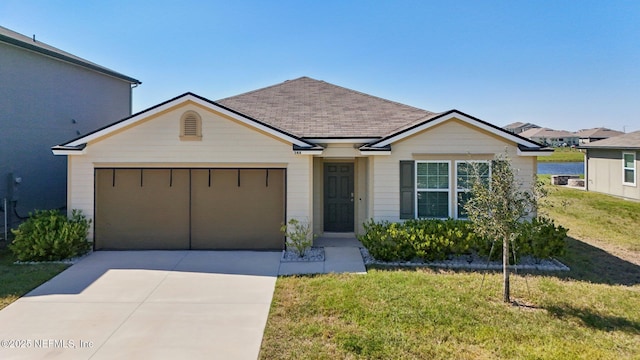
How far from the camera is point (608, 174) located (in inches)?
810

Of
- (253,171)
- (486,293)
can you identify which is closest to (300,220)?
(253,171)

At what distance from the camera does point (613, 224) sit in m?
14.5

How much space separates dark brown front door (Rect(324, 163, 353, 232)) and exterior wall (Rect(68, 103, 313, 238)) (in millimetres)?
1844

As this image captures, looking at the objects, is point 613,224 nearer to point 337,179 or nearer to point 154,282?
point 337,179

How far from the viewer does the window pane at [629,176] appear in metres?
18.7

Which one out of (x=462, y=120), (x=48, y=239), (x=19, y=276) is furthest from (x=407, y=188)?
(x=19, y=276)

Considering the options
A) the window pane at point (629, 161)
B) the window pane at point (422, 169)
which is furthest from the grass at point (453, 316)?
the window pane at point (629, 161)

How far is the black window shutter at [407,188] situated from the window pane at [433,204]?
0.23 metres

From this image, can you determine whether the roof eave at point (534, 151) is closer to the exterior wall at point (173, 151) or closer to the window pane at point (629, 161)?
the exterior wall at point (173, 151)

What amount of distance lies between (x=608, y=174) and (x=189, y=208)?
71.1 feet

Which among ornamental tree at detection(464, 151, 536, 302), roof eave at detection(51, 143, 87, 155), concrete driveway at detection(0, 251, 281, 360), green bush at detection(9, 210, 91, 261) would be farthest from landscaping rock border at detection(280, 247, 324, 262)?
roof eave at detection(51, 143, 87, 155)

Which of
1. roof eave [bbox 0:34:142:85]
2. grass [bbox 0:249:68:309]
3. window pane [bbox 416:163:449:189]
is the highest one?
roof eave [bbox 0:34:142:85]

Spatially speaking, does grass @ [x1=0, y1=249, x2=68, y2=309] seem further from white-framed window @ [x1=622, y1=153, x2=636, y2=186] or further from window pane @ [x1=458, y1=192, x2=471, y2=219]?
white-framed window @ [x1=622, y1=153, x2=636, y2=186]

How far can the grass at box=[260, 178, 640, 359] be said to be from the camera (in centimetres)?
495
